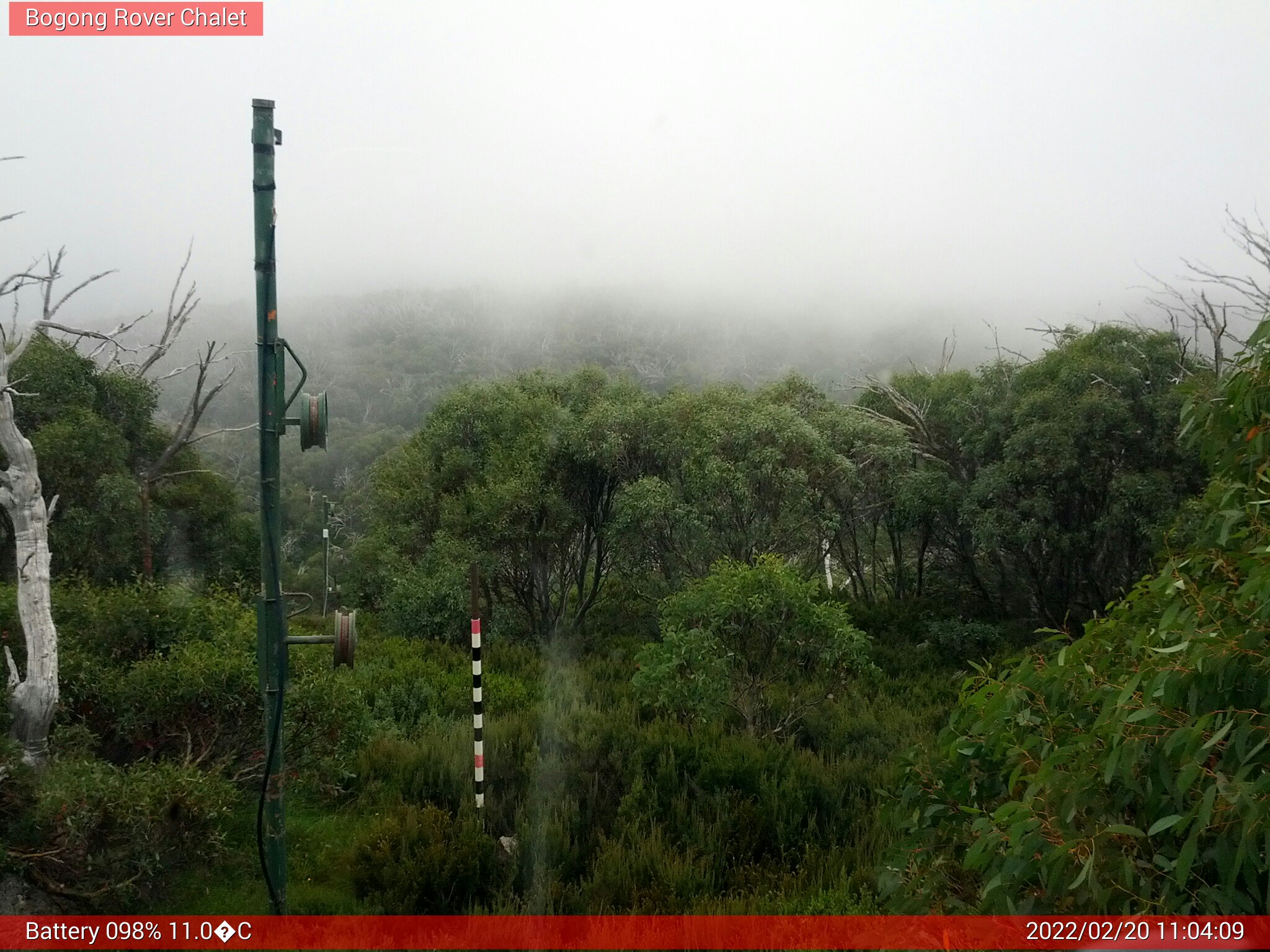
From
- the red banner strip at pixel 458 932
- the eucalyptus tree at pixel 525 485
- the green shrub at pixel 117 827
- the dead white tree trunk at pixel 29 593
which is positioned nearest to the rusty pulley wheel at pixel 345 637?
the red banner strip at pixel 458 932

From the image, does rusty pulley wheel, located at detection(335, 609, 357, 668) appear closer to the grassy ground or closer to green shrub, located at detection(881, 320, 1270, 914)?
the grassy ground

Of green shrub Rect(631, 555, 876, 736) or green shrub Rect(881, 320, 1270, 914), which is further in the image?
green shrub Rect(631, 555, 876, 736)

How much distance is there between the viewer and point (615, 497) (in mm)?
12312

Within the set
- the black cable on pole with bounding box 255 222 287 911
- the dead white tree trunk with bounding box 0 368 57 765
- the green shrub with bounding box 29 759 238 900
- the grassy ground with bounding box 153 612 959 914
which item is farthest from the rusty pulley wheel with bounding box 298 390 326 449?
the grassy ground with bounding box 153 612 959 914

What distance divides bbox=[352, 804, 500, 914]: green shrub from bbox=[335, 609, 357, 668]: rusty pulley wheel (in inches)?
77.3

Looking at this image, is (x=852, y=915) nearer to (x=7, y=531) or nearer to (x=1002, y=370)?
(x=7, y=531)

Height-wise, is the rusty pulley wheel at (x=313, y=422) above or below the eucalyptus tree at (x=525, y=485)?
above

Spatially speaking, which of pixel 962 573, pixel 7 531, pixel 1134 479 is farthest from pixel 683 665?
pixel 962 573

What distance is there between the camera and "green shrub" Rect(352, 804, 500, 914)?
509 cm

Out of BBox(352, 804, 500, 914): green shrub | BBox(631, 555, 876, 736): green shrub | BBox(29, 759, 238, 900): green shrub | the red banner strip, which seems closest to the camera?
the red banner strip

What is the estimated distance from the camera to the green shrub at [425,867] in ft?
16.7

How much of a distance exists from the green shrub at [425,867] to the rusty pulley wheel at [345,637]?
1964mm

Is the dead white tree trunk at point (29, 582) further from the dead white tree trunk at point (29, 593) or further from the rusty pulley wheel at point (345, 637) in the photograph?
the rusty pulley wheel at point (345, 637)

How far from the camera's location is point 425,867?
517cm
